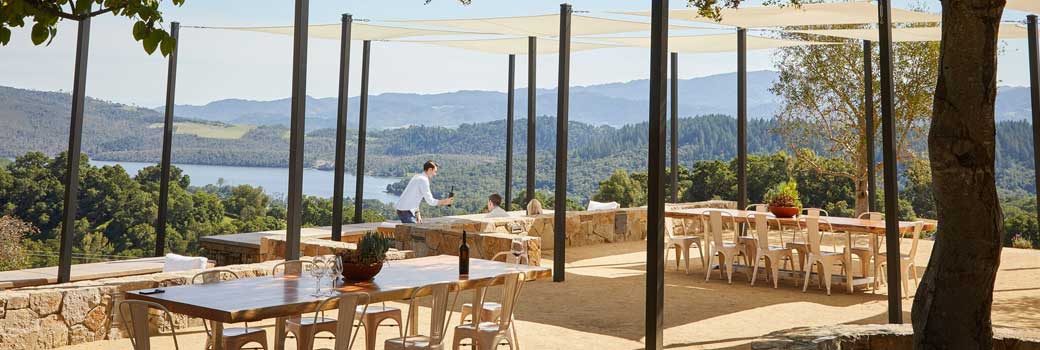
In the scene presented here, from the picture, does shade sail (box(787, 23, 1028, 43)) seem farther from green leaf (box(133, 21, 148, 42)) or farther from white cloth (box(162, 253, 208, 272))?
green leaf (box(133, 21, 148, 42))

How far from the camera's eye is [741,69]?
1163 cm

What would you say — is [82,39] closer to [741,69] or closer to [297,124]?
[297,124]

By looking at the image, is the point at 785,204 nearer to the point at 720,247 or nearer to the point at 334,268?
the point at 720,247

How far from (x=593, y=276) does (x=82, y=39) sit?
5231 millimetres

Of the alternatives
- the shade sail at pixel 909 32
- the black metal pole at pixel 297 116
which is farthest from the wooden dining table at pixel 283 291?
the shade sail at pixel 909 32

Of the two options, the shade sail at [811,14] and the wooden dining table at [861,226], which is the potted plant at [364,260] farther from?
the wooden dining table at [861,226]

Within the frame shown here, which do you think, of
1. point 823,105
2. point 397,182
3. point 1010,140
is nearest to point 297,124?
point 823,105

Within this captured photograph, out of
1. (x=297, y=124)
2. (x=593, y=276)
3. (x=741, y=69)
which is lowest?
(x=593, y=276)

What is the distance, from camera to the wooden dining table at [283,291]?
3.71 meters

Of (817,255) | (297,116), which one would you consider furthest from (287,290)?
(817,255)

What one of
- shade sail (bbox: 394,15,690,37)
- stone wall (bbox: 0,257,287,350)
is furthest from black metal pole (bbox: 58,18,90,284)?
shade sail (bbox: 394,15,690,37)

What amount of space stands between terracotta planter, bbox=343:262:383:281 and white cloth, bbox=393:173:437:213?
18.0 ft

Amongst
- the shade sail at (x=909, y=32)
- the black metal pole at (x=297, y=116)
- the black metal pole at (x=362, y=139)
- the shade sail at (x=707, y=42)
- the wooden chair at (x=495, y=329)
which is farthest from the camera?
the black metal pole at (x=362, y=139)

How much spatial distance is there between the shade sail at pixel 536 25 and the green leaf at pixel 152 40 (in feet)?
22.9
